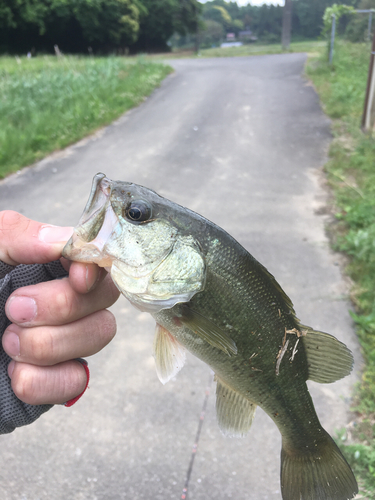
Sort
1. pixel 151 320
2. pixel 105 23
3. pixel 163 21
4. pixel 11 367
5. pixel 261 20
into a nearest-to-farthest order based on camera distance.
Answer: pixel 11 367, pixel 151 320, pixel 105 23, pixel 163 21, pixel 261 20

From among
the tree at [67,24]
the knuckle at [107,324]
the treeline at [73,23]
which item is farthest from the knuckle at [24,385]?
the tree at [67,24]

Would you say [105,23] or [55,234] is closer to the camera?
[55,234]

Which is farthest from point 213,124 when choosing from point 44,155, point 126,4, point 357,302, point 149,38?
point 149,38

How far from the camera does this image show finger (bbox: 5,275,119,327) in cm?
133

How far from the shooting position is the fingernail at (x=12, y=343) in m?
1.38

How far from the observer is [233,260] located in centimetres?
121

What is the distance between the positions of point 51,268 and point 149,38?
42.4m

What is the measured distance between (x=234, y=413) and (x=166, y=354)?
35 cm

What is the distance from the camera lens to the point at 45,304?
4.40 ft

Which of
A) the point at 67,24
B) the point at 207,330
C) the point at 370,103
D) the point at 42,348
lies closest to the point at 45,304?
the point at 42,348

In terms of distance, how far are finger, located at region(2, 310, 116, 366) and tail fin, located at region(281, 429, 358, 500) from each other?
820 mm

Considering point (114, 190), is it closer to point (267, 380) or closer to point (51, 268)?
point (51, 268)

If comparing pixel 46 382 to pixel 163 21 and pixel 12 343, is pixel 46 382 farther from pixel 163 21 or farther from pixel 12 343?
pixel 163 21

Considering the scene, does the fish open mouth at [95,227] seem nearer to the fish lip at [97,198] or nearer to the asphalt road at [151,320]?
the fish lip at [97,198]
